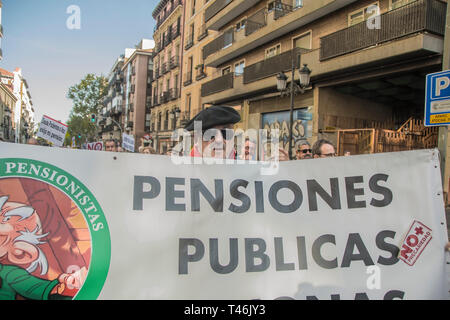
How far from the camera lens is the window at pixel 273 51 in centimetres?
1648

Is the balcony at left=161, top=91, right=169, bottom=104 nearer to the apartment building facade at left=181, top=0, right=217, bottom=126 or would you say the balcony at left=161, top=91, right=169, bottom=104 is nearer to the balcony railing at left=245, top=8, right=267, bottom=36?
the apartment building facade at left=181, top=0, right=217, bottom=126

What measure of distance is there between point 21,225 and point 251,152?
3.69m

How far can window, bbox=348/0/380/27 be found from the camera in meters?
11.7

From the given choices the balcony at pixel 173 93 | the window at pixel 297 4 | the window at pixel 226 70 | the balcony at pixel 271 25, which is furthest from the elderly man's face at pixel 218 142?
the balcony at pixel 173 93

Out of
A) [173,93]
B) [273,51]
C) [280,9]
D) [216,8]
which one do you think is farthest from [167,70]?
[280,9]

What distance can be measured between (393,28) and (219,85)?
11.6 metres

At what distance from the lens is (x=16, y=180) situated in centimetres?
192

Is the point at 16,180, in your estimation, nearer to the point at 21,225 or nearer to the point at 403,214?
the point at 21,225

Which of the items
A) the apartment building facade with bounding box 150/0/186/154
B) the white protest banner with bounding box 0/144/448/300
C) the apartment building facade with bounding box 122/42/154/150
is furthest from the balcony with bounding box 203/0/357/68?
the apartment building facade with bounding box 122/42/154/150

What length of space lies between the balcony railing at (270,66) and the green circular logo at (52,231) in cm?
1313

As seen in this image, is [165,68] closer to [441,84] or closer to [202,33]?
[202,33]

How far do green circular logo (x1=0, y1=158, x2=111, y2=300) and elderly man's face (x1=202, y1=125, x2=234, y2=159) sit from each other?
4.19 ft

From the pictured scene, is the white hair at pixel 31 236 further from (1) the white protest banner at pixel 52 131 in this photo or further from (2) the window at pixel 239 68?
(2) the window at pixel 239 68

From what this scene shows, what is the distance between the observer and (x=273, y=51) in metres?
16.9
